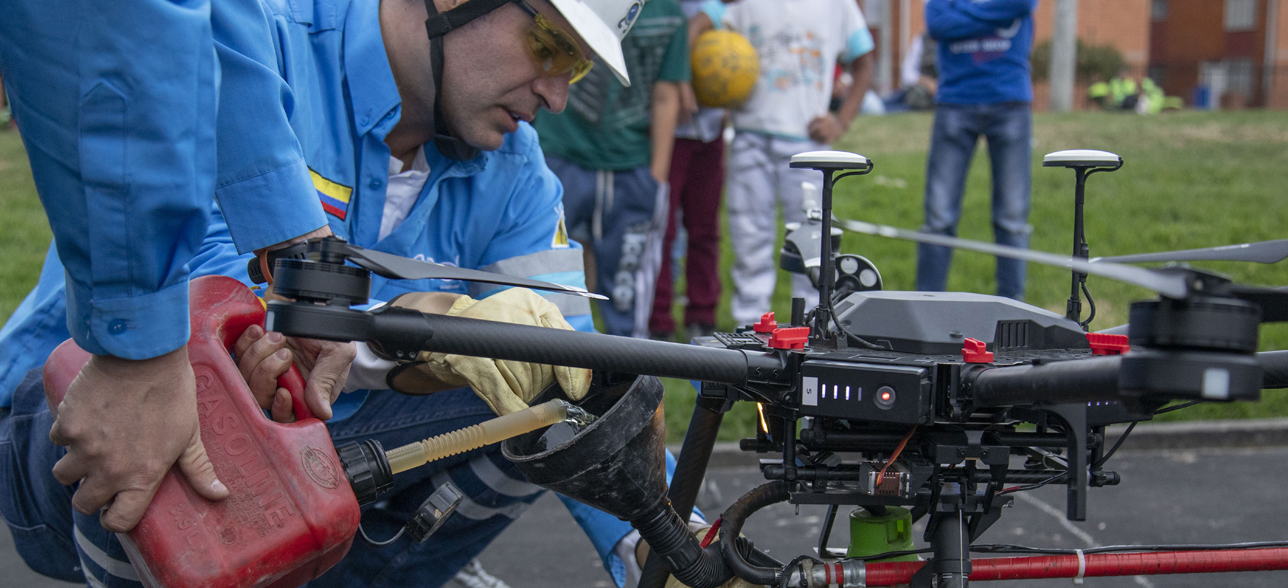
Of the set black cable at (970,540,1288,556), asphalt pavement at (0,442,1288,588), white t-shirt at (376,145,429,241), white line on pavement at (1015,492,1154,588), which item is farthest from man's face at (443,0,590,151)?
white line on pavement at (1015,492,1154,588)

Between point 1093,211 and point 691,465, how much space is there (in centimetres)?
724

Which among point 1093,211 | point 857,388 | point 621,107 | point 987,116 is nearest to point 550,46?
point 857,388

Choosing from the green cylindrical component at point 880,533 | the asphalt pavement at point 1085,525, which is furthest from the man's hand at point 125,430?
the asphalt pavement at point 1085,525

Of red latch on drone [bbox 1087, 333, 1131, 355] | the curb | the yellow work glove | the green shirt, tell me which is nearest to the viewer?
red latch on drone [bbox 1087, 333, 1131, 355]

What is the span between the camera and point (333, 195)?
A: 6.99ft

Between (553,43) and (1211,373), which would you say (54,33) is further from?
(1211,373)

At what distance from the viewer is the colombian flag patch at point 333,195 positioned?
208cm

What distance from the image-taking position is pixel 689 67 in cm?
496

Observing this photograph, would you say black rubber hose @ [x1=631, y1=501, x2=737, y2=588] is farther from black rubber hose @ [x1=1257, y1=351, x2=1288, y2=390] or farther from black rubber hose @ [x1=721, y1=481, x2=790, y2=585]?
black rubber hose @ [x1=1257, y1=351, x2=1288, y2=390]

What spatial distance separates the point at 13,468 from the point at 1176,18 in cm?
4342

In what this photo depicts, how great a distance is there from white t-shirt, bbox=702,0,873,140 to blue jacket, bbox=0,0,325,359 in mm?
4336

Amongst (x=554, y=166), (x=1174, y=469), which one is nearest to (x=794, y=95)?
(x=554, y=166)

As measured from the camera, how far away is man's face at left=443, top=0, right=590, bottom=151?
2.08m

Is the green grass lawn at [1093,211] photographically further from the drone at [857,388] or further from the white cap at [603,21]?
the drone at [857,388]
